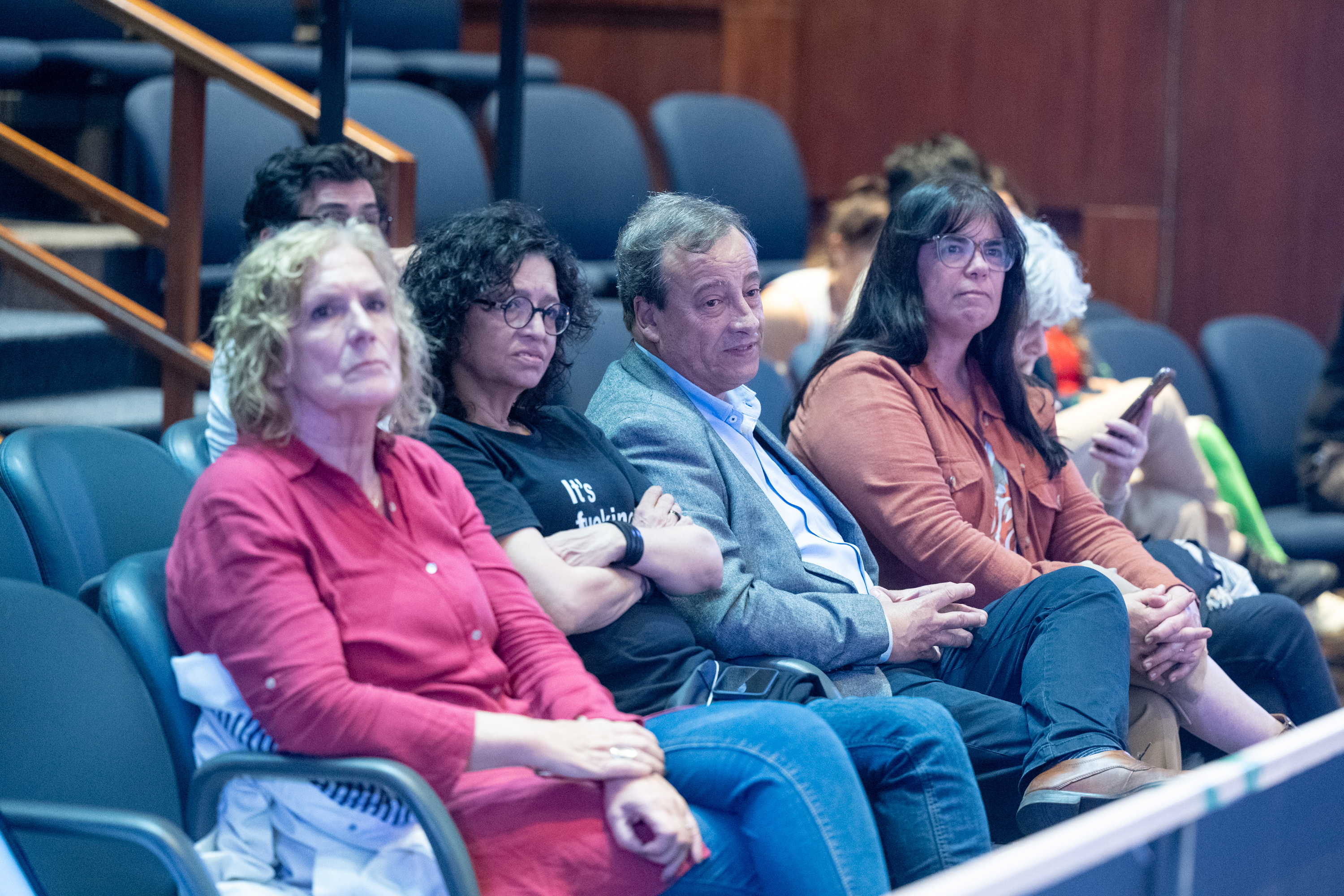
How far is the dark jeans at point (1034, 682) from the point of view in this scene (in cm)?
183

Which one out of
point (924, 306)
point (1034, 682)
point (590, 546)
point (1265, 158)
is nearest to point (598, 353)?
point (924, 306)

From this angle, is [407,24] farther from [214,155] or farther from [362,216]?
[362,216]

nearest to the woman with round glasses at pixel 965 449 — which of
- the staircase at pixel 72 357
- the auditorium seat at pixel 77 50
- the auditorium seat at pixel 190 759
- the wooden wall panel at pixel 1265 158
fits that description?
the auditorium seat at pixel 190 759

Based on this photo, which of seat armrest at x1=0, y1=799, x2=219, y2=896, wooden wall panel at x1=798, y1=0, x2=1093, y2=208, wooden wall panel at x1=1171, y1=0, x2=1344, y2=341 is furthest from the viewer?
wooden wall panel at x1=798, y1=0, x2=1093, y2=208

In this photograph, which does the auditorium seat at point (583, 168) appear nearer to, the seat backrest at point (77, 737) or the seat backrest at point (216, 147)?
the seat backrest at point (216, 147)

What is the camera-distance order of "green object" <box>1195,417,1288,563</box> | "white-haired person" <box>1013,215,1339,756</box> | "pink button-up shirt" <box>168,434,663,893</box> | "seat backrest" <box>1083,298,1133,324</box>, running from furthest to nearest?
1. "seat backrest" <box>1083,298,1133,324</box>
2. "green object" <box>1195,417,1288,563</box>
3. "white-haired person" <box>1013,215,1339,756</box>
4. "pink button-up shirt" <box>168,434,663,893</box>

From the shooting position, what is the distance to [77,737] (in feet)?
4.50

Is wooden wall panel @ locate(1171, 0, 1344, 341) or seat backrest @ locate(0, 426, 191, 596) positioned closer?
seat backrest @ locate(0, 426, 191, 596)

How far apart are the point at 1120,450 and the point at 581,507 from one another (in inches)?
46.8

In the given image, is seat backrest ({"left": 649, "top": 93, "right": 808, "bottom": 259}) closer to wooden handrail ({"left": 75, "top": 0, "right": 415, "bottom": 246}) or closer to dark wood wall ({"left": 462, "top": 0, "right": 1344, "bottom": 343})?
dark wood wall ({"left": 462, "top": 0, "right": 1344, "bottom": 343})

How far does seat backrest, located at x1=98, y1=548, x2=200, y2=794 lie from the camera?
143 cm

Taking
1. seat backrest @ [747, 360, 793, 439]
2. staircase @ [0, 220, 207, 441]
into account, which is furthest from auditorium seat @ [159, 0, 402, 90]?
seat backrest @ [747, 360, 793, 439]

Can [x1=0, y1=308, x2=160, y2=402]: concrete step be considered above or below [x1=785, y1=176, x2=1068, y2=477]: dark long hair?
below

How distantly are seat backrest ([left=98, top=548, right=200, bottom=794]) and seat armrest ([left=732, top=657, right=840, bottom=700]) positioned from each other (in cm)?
68
